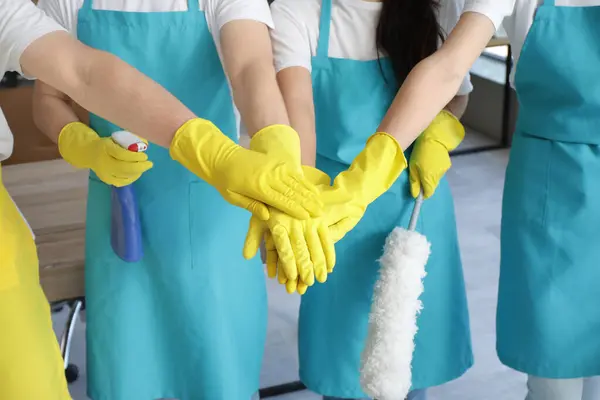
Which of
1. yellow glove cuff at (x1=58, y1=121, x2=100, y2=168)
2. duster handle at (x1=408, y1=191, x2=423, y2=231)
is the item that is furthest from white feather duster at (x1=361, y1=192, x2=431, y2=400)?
yellow glove cuff at (x1=58, y1=121, x2=100, y2=168)

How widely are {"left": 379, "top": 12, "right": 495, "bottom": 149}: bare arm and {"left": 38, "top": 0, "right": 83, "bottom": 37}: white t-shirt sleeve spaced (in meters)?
0.54

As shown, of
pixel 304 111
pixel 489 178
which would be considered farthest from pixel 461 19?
pixel 489 178

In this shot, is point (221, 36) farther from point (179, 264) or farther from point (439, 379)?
point (439, 379)

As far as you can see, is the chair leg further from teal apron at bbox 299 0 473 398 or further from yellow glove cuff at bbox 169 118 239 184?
yellow glove cuff at bbox 169 118 239 184

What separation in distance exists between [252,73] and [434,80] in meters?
0.29

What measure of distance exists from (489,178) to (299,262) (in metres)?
2.76

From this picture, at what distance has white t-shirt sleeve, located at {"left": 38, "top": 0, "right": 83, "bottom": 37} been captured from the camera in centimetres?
129

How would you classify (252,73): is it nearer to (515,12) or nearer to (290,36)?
(290,36)

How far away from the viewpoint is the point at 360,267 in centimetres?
148

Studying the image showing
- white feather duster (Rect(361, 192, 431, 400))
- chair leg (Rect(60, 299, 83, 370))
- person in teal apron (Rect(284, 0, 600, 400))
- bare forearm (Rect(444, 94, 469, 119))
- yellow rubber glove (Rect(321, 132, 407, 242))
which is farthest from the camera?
chair leg (Rect(60, 299, 83, 370))

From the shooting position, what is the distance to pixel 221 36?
1.24 meters

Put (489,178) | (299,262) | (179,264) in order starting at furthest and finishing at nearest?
1. (489,178)
2. (179,264)
3. (299,262)

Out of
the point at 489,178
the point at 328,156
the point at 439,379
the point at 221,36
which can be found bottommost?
the point at 489,178

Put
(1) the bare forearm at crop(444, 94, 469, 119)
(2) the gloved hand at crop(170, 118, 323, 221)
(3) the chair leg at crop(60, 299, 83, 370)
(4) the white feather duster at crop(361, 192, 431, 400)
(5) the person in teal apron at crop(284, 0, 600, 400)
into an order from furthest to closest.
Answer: (3) the chair leg at crop(60, 299, 83, 370)
(1) the bare forearm at crop(444, 94, 469, 119)
(4) the white feather duster at crop(361, 192, 431, 400)
(5) the person in teal apron at crop(284, 0, 600, 400)
(2) the gloved hand at crop(170, 118, 323, 221)
